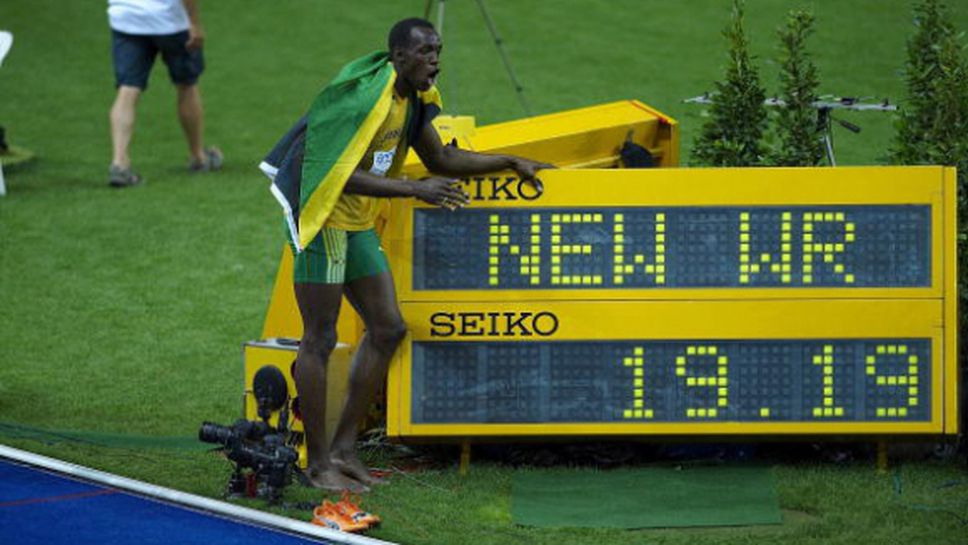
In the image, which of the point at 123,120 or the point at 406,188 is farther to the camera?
the point at 123,120

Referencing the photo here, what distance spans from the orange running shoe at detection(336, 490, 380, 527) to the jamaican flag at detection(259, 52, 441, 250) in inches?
39.8

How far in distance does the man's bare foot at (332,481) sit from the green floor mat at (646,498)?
63cm

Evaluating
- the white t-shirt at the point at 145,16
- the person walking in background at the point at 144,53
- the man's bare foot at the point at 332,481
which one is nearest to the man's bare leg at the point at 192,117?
the person walking in background at the point at 144,53

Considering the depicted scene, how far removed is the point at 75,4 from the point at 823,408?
1324 centimetres

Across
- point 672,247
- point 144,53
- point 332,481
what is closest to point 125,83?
point 144,53

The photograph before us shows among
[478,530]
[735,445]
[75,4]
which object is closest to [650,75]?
[75,4]

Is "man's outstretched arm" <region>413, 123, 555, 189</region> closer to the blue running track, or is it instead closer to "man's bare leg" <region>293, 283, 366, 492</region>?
"man's bare leg" <region>293, 283, 366, 492</region>

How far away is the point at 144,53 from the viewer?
593 inches

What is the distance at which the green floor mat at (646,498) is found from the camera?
8.28 metres

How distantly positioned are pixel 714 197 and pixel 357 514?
→ 6.46ft

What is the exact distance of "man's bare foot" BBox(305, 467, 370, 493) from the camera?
28.2ft

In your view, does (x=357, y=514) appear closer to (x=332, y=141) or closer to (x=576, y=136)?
(x=332, y=141)

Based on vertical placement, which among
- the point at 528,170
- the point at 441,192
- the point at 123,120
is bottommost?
the point at 441,192

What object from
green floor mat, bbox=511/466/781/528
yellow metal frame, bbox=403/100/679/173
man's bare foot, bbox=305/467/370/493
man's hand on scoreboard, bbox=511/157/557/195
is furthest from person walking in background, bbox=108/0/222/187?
green floor mat, bbox=511/466/781/528
